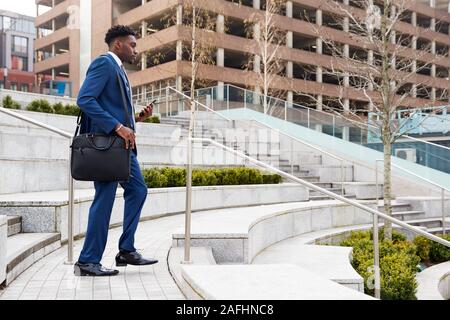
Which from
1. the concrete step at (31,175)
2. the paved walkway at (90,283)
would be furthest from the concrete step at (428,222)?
the paved walkway at (90,283)

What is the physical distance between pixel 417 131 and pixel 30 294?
2192 centimetres

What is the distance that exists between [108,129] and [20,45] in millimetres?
83501

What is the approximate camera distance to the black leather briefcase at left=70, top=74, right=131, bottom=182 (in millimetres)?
4301

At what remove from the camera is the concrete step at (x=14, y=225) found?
579 cm

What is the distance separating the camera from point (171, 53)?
1812 inches

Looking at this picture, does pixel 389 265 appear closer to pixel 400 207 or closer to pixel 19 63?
pixel 400 207

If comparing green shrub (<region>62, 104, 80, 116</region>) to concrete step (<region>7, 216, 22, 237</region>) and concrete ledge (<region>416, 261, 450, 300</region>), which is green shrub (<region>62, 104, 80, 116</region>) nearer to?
concrete step (<region>7, 216, 22, 237</region>)

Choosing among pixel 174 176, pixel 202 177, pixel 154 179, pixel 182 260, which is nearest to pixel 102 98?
pixel 182 260

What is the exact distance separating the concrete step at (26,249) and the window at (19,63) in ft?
257

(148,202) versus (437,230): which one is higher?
(148,202)

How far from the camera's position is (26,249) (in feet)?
16.4

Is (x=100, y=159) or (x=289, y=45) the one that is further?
(x=289, y=45)

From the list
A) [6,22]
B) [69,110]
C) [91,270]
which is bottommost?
[91,270]

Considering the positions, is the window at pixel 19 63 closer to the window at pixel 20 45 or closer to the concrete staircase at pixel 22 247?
the window at pixel 20 45
